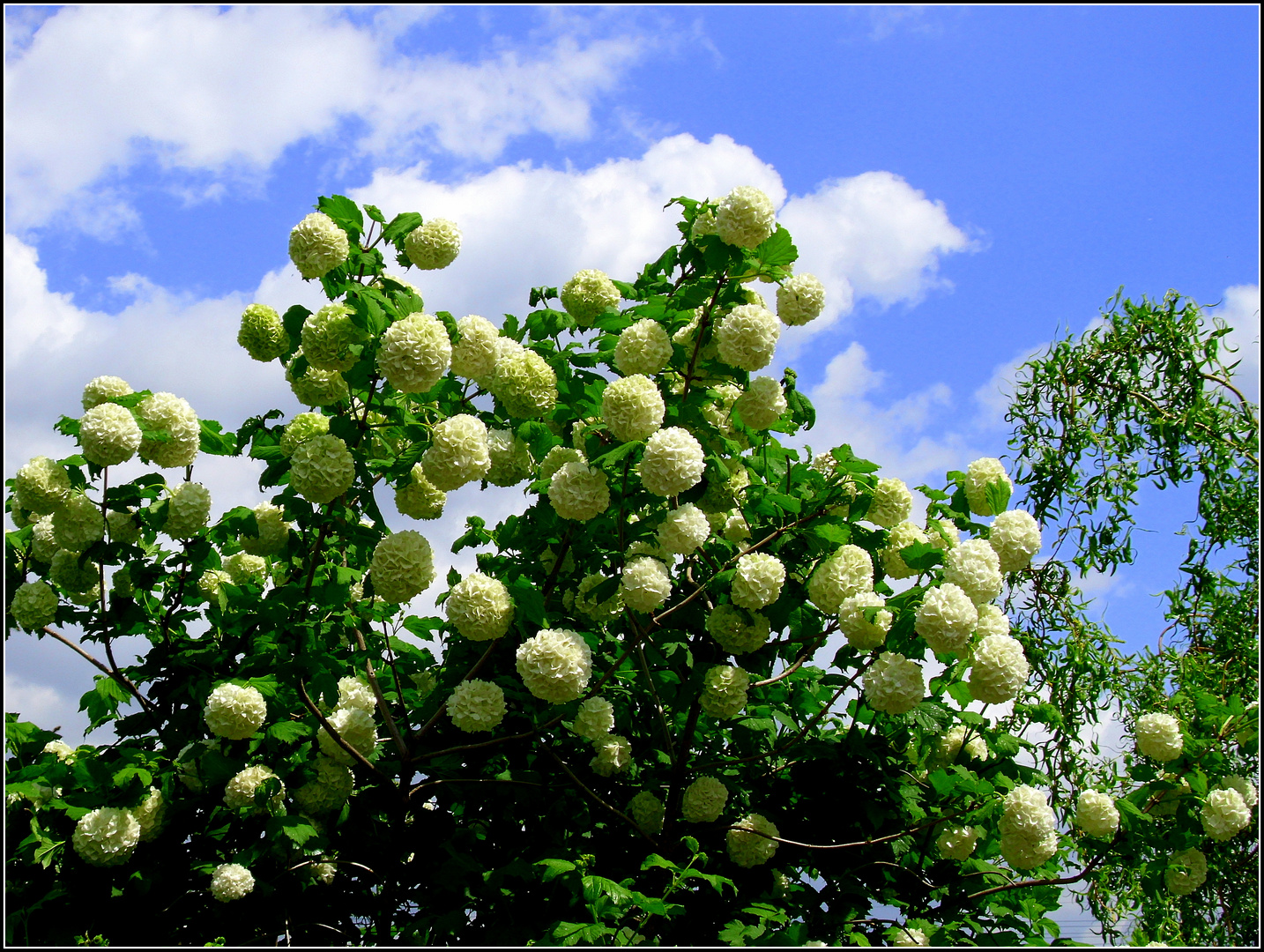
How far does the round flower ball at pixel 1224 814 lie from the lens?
13.5 feet

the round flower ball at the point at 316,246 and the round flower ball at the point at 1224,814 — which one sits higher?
the round flower ball at the point at 316,246

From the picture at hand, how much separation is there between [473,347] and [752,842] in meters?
2.22

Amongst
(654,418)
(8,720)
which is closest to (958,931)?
(654,418)

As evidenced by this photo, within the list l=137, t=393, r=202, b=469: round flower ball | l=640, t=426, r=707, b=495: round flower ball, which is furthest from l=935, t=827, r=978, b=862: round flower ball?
l=137, t=393, r=202, b=469: round flower ball

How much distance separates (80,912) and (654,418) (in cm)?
303

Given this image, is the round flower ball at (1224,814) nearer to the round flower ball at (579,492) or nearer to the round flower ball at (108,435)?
the round flower ball at (579,492)

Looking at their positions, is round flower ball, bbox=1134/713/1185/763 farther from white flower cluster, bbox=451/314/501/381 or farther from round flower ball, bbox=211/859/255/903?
round flower ball, bbox=211/859/255/903

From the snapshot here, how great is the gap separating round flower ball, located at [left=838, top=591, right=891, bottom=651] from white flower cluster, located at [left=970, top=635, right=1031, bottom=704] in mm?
343

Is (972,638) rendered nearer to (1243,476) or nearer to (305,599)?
(305,599)

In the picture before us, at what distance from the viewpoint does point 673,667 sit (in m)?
4.20

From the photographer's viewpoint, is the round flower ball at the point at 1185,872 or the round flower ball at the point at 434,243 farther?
the round flower ball at the point at 1185,872

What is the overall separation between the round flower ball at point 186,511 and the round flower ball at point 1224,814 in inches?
172

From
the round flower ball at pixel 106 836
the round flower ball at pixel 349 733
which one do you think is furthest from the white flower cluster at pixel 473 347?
the round flower ball at pixel 106 836

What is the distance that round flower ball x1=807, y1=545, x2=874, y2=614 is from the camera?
359cm
